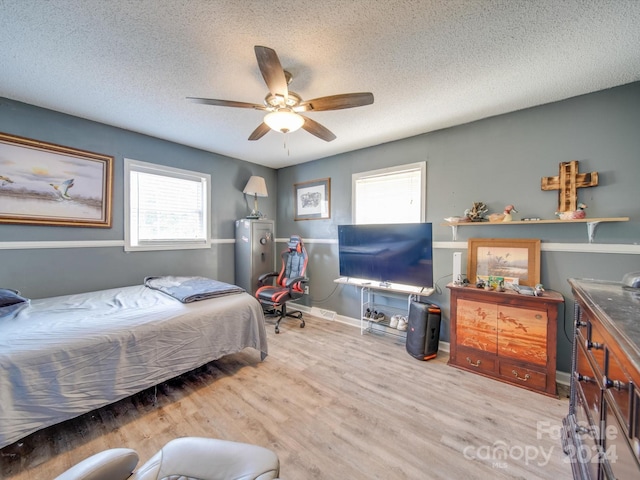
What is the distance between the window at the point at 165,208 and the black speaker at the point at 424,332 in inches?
118

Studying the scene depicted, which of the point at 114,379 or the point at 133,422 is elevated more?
the point at 114,379

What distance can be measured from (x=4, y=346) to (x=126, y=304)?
2.52 ft

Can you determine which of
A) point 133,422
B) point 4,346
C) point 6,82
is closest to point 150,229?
point 6,82

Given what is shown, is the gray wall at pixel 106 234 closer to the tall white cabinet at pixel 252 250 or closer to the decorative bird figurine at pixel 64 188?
the tall white cabinet at pixel 252 250

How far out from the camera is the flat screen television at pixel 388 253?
2.71 m

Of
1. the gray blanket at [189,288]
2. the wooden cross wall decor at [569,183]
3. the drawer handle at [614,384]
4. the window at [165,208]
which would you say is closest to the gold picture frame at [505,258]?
the wooden cross wall decor at [569,183]

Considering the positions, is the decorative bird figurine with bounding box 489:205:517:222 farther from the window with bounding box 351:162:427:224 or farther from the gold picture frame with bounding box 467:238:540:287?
the window with bounding box 351:162:427:224

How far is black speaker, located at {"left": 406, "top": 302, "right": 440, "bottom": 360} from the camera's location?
257 cm

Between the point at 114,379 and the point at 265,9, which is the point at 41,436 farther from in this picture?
the point at 265,9

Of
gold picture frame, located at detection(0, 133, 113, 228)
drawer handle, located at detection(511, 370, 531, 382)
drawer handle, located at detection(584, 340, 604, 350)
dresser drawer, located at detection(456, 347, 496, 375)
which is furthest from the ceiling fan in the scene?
drawer handle, located at detection(511, 370, 531, 382)

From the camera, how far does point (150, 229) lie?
3.16 meters

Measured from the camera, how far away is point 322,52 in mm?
1652

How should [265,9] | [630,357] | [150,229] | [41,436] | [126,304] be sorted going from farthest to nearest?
[150,229] < [126,304] < [41,436] < [265,9] < [630,357]

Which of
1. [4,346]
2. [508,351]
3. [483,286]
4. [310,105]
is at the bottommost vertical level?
[508,351]
